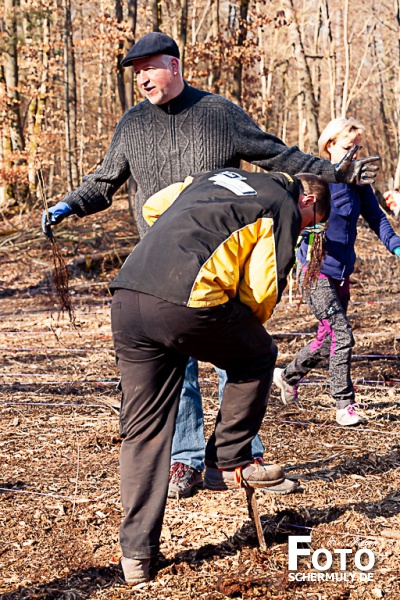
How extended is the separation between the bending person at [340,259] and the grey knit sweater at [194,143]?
3.88ft

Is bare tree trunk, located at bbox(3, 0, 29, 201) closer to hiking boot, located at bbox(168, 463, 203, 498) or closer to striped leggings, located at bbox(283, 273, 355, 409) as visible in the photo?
striped leggings, located at bbox(283, 273, 355, 409)

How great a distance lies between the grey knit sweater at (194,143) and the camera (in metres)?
3.59

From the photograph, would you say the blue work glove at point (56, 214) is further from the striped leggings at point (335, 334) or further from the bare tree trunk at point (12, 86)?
the bare tree trunk at point (12, 86)

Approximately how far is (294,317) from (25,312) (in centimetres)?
349

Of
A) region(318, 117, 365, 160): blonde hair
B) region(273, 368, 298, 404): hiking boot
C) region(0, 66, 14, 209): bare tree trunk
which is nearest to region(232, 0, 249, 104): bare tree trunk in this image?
region(0, 66, 14, 209): bare tree trunk

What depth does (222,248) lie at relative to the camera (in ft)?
8.69

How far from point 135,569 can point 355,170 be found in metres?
1.96

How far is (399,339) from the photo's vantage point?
24.1 ft

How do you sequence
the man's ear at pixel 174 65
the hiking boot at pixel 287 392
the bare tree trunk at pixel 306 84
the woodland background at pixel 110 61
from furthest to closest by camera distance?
the woodland background at pixel 110 61 → the bare tree trunk at pixel 306 84 → the hiking boot at pixel 287 392 → the man's ear at pixel 174 65

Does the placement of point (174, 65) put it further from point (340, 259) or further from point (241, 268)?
point (340, 259)

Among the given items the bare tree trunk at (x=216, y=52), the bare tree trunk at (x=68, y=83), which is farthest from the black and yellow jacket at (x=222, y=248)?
the bare tree trunk at (x=68, y=83)

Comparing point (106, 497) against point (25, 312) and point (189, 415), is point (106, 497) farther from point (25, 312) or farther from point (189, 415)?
point (25, 312)

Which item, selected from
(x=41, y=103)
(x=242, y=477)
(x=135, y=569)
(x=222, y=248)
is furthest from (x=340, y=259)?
(x=41, y=103)

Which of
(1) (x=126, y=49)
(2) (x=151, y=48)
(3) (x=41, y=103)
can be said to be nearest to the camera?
(2) (x=151, y=48)
